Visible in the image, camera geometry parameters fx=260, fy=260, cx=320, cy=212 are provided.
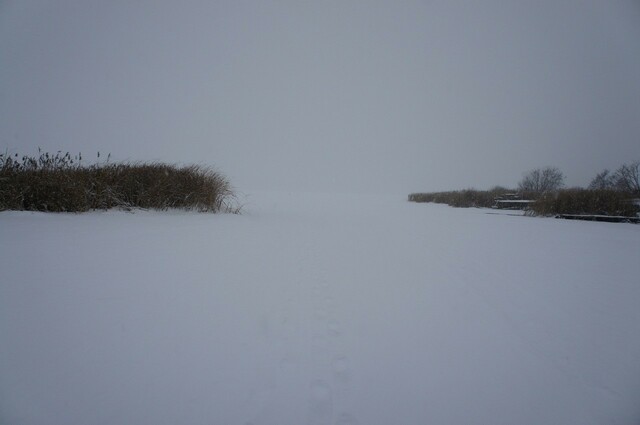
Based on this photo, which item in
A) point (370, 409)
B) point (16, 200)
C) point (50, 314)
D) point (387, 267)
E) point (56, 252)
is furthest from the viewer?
point (16, 200)

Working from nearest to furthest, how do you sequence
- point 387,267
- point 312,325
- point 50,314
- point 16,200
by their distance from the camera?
point 50,314, point 312,325, point 387,267, point 16,200

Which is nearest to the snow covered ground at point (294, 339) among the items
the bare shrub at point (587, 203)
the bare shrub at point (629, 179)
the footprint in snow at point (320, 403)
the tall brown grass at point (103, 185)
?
the footprint in snow at point (320, 403)

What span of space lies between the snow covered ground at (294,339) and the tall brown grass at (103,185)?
1.34 m

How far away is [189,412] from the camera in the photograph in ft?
3.64

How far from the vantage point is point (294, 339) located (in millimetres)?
1667

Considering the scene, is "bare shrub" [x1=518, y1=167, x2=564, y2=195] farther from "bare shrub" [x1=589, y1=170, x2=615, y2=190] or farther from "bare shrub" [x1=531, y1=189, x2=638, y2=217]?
"bare shrub" [x1=531, y1=189, x2=638, y2=217]

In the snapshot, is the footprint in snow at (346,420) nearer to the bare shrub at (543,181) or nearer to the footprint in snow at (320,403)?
the footprint in snow at (320,403)

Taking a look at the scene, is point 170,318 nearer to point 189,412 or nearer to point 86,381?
point 86,381

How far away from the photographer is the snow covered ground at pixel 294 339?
3.82ft

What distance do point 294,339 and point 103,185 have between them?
5506 millimetres

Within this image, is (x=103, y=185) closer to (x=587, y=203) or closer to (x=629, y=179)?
(x=587, y=203)

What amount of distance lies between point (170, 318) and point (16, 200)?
4585 millimetres

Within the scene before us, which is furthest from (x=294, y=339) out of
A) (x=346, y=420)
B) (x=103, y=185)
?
(x=103, y=185)

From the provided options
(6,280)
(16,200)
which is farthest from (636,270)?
(16,200)
